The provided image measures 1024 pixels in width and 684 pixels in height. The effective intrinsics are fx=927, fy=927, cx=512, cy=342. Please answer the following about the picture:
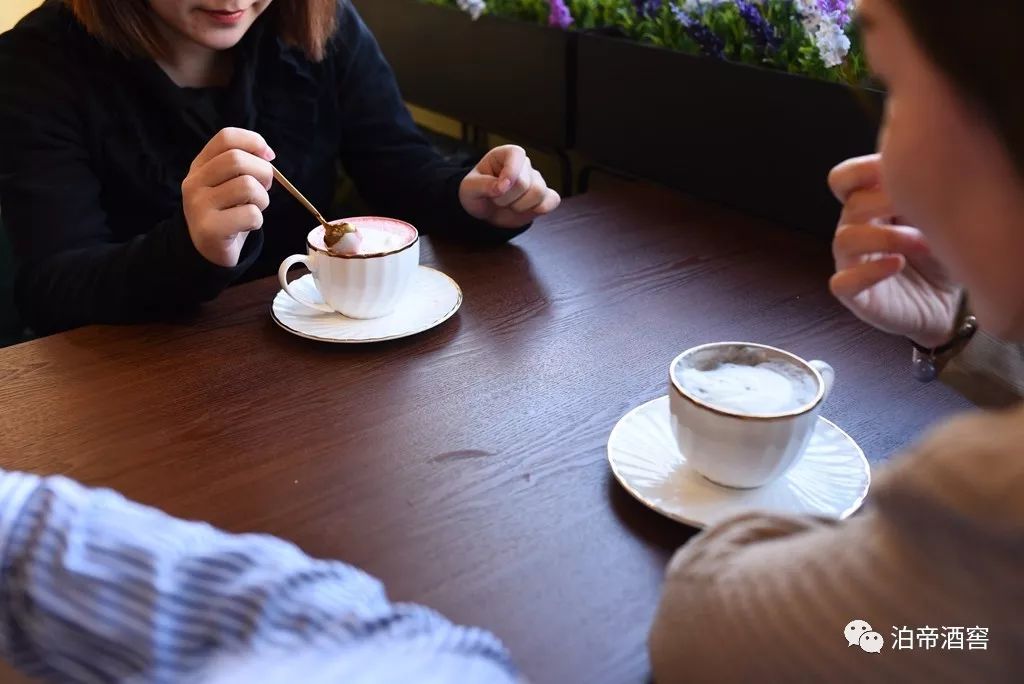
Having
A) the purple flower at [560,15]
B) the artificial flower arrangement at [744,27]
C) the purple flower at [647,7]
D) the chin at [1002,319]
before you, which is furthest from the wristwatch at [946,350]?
the purple flower at [560,15]

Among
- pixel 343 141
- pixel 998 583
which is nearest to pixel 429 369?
pixel 998 583

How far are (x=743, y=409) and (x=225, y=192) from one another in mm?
586

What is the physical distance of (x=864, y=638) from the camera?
0.46m

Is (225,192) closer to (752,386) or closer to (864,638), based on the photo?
(752,386)

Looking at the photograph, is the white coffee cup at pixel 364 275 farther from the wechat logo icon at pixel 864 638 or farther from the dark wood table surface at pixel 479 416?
the wechat logo icon at pixel 864 638

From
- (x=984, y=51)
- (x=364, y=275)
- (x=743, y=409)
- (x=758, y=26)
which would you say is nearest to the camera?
(x=984, y=51)

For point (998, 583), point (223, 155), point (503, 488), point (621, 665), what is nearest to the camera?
point (998, 583)

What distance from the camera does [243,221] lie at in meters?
0.98

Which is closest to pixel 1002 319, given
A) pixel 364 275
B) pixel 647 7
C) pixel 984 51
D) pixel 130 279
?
pixel 984 51

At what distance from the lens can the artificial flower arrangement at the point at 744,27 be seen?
1.23m

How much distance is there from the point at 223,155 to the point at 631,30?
3.04 ft

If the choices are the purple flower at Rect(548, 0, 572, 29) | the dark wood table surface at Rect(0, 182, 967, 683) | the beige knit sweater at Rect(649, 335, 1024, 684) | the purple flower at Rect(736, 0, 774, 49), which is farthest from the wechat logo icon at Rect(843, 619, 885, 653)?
the purple flower at Rect(548, 0, 572, 29)

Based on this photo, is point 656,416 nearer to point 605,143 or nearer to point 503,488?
point 503,488

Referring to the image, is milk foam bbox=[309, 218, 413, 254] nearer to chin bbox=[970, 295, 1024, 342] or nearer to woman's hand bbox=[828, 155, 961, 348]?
woman's hand bbox=[828, 155, 961, 348]
